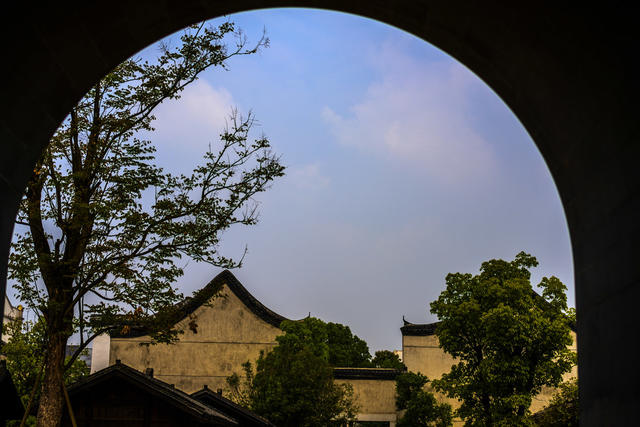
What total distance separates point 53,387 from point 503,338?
16498mm

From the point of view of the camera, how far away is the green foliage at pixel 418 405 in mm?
32500

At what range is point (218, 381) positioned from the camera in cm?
3788

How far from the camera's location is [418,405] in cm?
3362

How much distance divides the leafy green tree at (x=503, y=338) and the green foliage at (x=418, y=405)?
18.6 feet

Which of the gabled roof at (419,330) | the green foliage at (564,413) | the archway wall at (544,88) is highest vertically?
the gabled roof at (419,330)

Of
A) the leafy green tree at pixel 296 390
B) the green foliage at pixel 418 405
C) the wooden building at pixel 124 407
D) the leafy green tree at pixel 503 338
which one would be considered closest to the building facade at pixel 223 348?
the green foliage at pixel 418 405

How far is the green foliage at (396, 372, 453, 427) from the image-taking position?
1280 inches

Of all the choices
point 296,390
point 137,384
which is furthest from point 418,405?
point 137,384

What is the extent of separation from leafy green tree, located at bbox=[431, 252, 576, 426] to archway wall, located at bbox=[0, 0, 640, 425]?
21.6 metres

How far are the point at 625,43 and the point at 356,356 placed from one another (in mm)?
53003

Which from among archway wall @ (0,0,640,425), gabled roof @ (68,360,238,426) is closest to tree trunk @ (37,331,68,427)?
gabled roof @ (68,360,238,426)

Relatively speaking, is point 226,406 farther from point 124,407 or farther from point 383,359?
point 383,359

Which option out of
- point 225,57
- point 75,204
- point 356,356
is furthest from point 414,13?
point 356,356

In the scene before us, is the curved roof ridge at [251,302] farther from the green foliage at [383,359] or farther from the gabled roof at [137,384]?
the gabled roof at [137,384]
